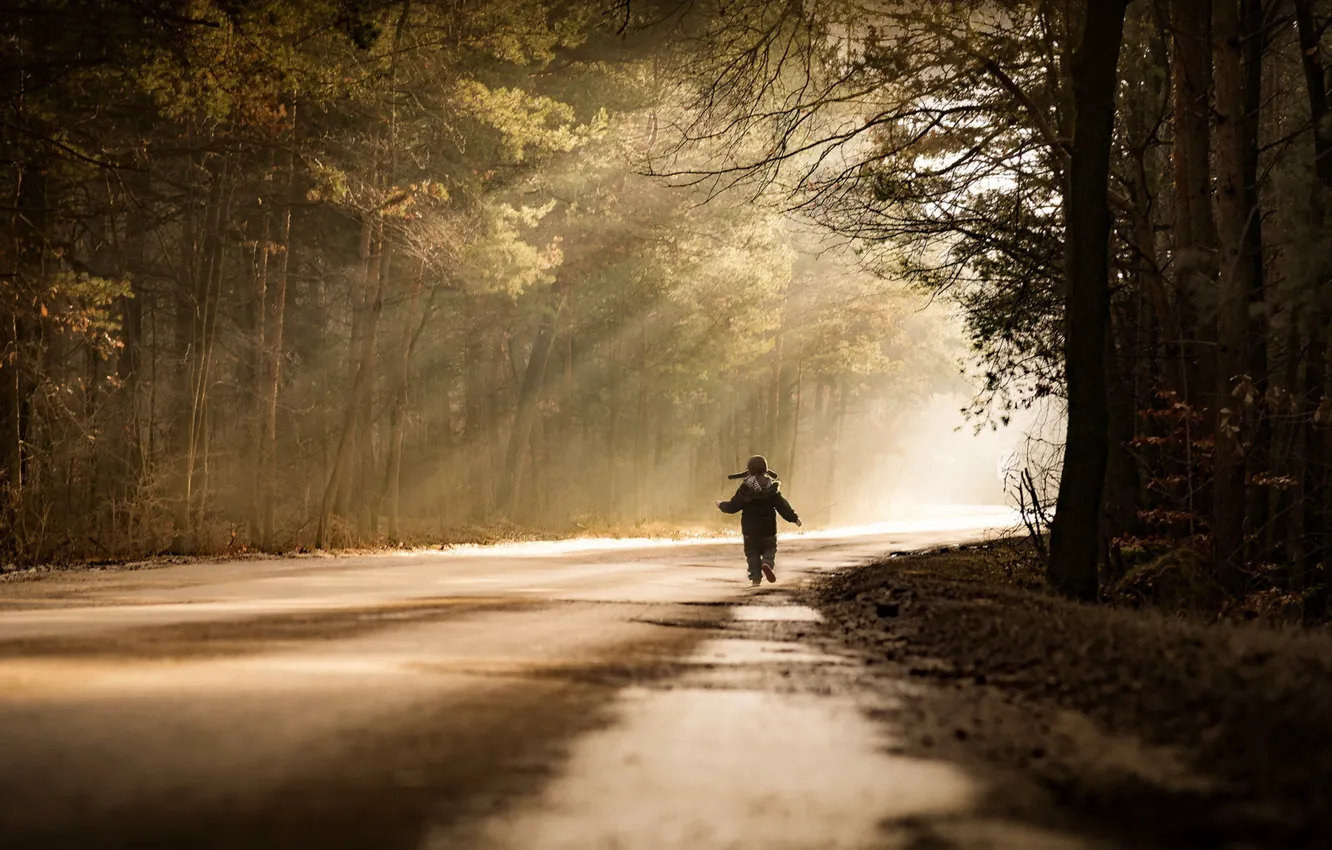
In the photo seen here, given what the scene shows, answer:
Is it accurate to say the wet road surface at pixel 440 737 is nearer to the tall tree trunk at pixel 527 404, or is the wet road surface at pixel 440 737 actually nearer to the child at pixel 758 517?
the child at pixel 758 517

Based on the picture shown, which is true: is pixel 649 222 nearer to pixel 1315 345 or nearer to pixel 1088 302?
pixel 1315 345

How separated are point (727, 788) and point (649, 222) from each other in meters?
36.8

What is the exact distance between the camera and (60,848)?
13.7 feet

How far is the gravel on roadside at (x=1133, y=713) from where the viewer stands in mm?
4730

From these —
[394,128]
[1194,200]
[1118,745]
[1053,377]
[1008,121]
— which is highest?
[394,128]

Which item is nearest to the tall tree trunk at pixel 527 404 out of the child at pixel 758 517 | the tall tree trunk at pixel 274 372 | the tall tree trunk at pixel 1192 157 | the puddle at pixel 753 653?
the tall tree trunk at pixel 274 372

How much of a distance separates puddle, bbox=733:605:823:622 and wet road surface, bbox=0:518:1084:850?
35 centimetres

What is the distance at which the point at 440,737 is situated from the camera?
6.15 meters

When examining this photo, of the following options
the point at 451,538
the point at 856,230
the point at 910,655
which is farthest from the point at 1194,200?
the point at 451,538

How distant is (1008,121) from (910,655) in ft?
36.5

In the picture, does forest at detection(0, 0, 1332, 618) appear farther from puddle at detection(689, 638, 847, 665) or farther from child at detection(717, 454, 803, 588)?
puddle at detection(689, 638, 847, 665)

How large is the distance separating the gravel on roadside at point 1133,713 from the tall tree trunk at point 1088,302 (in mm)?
3501

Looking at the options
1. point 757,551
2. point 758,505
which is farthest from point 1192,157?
point 757,551

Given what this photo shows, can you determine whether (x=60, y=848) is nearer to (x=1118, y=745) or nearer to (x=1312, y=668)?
(x=1118, y=745)
